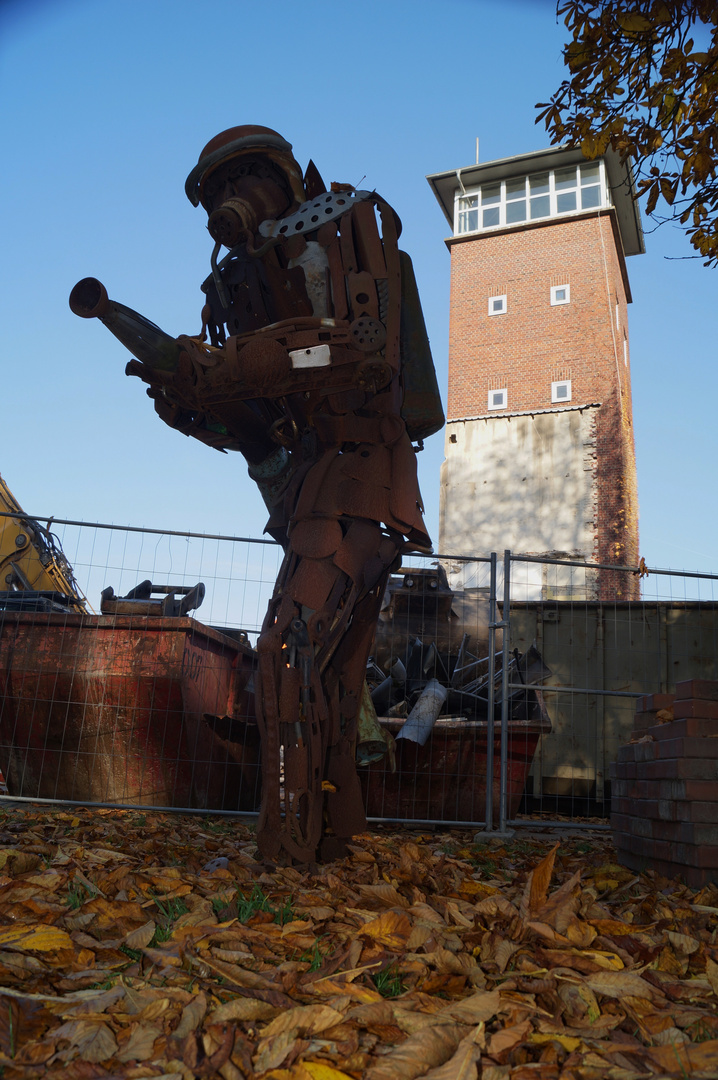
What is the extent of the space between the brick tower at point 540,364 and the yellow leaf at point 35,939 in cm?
1971

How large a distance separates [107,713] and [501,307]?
72.6 ft

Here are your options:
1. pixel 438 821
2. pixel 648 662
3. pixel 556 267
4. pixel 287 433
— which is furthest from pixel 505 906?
pixel 556 267

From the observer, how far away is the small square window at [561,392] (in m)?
23.1

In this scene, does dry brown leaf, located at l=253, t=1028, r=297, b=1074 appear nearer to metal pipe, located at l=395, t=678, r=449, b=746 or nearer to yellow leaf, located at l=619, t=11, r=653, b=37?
metal pipe, located at l=395, t=678, r=449, b=746

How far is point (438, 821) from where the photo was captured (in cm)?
513

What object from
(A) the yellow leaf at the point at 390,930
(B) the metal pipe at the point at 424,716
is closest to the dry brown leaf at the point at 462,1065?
(A) the yellow leaf at the point at 390,930

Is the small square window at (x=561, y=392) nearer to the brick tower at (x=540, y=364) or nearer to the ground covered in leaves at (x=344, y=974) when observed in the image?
the brick tower at (x=540, y=364)

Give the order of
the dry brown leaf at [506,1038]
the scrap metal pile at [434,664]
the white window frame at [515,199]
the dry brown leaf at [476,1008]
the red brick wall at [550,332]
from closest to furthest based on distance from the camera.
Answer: the dry brown leaf at [506,1038], the dry brown leaf at [476,1008], the scrap metal pile at [434,664], the red brick wall at [550,332], the white window frame at [515,199]

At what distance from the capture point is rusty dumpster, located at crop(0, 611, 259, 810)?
17.0ft

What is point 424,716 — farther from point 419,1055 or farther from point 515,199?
point 515,199

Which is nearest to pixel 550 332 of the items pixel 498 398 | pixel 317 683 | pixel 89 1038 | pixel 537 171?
pixel 498 398

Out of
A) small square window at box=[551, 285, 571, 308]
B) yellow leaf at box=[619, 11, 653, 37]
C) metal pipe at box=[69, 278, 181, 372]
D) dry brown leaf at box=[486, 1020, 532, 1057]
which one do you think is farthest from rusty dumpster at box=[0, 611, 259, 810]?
small square window at box=[551, 285, 571, 308]

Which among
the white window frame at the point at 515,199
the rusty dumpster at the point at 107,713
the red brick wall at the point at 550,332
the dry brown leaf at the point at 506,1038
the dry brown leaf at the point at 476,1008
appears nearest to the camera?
the dry brown leaf at the point at 506,1038

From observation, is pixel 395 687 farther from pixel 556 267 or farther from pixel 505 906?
pixel 556 267
